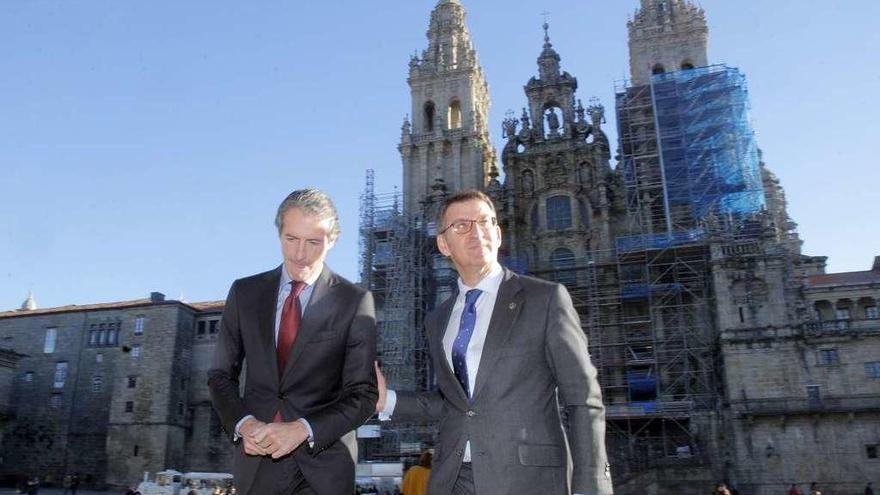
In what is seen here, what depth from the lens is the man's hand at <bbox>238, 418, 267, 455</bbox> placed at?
4.20m

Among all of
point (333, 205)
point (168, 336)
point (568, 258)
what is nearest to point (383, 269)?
point (568, 258)

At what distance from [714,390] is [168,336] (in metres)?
31.1

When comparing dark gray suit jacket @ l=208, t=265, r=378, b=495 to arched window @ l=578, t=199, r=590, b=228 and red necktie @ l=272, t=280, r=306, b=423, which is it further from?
arched window @ l=578, t=199, r=590, b=228

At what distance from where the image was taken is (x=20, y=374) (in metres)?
46.8

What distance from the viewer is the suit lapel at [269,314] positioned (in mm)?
4648

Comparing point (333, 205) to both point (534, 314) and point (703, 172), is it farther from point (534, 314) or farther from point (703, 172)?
point (703, 172)

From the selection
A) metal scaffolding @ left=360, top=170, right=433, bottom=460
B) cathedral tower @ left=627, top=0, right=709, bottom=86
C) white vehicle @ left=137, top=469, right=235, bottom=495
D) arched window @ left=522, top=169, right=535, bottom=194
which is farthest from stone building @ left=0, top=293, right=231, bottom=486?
cathedral tower @ left=627, top=0, right=709, bottom=86

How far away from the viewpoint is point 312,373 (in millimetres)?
4598

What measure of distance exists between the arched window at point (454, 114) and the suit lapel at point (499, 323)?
44.5 m

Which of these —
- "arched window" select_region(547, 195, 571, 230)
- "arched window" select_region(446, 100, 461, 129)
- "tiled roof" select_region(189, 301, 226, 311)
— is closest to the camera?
"arched window" select_region(547, 195, 571, 230)

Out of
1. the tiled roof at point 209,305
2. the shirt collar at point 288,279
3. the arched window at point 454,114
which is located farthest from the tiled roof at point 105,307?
the shirt collar at point 288,279

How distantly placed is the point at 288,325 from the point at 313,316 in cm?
19

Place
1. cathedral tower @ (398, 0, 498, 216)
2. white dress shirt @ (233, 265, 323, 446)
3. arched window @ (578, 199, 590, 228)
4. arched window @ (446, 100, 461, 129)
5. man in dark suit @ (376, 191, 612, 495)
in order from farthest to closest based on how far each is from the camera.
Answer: arched window @ (446, 100, 461, 129) < cathedral tower @ (398, 0, 498, 216) < arched window @ (578, 199, 590, 228) < white dress shirt @ (233, 265, 323, 446) < man in dark suit @ (376, 191, 612, 495)

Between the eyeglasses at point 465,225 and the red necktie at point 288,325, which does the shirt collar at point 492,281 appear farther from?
the red necktie at point 288,325
